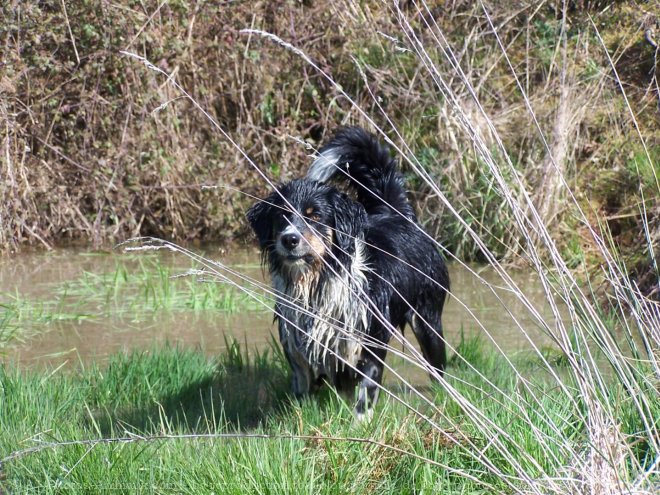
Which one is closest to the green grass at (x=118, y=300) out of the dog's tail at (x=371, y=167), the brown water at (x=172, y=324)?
the brown water at (x=172, y=324)

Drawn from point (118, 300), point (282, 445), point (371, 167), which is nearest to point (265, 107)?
point (118, 300)

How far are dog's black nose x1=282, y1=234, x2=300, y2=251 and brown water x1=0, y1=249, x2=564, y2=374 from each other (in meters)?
1.12

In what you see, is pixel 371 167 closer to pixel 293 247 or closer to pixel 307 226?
pixel 307 226

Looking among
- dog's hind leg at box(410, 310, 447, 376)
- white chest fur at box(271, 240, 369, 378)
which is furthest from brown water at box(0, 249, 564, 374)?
white chest fur at box(271, 240, 369, 378)

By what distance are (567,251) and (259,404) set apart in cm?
400

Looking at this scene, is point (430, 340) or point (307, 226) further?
point (430, 340)

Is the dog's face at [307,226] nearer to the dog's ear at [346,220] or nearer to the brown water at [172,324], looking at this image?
the dog's ear at [346,220]

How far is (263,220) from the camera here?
4.43 meters

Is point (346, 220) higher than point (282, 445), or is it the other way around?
point (346, 220)

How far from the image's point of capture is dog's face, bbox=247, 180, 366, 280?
4.13 metres

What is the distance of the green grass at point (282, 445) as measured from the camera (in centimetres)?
290

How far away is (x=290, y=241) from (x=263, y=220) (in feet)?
1.25

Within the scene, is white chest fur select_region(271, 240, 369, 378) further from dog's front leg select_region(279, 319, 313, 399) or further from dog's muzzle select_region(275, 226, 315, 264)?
dog's muzzle select_region(275, 226, 315, 264)

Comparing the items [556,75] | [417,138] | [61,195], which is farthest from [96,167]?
[556,75]
